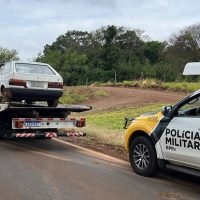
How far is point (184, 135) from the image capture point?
25.0 ft

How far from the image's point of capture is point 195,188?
25.6 feet

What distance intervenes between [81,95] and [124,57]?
3395 cm

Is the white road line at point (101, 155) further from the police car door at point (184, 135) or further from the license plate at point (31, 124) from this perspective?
the police car door at point (184, 135)

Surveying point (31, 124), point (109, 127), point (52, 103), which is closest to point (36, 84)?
point (52, 103)

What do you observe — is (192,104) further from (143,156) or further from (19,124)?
(19,124)

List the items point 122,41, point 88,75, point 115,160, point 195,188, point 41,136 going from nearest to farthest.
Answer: point 195,188 < point 115,160 < point 41,136 < point 88,75 < point 122,41

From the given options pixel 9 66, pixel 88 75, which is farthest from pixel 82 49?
pixel 9 66

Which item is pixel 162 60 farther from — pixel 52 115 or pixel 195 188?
pixel 195 188

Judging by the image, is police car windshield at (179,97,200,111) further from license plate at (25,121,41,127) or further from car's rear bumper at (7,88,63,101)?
car's rear bumper at (7,88,63,101)

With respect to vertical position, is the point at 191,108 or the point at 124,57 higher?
the point at 124,57

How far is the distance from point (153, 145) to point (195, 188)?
3.51ft

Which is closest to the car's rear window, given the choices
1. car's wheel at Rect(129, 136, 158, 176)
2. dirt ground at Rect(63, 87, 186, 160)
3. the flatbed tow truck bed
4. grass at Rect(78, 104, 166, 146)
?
the flatbed tow truck bed

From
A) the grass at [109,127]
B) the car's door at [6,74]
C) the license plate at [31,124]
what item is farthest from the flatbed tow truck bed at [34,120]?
the grass at [109,127]

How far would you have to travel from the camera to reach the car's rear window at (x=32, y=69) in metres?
13.4
